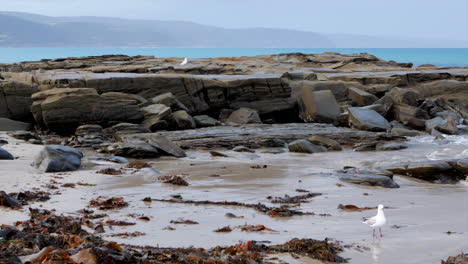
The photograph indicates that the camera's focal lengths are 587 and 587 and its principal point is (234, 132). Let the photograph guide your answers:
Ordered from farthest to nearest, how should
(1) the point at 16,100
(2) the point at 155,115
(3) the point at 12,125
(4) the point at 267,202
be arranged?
1. (1) the point at 16,100
2. (2) the point at 155,115
3. (3) the point at 12,125
4. (4) the point at 267,202

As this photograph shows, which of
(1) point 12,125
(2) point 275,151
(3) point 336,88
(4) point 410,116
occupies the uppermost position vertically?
(3) point 336,88

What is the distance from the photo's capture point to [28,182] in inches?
321

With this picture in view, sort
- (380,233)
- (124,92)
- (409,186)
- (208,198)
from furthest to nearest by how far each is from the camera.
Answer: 1. (124,92)
2. (409,186)
3. (208,198)
4. (380,233)

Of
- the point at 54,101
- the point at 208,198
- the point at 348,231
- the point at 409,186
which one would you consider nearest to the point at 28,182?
the point at 208,198

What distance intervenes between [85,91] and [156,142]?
3998mm

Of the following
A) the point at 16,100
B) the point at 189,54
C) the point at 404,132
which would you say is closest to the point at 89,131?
the point at 16,100

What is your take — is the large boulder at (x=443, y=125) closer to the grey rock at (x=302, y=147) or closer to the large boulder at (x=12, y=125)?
the grey rock at (x=302, y=147)

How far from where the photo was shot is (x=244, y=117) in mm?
16406

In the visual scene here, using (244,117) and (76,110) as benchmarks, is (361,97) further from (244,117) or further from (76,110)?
(76,110)

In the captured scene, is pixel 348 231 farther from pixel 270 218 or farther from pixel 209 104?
pixel 209 104

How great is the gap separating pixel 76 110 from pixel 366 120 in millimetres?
7583

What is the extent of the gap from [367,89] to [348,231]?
625 inches

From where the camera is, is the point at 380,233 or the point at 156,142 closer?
the point at 380,233

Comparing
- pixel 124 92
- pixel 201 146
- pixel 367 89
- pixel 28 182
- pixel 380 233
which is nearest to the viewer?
pixel 380 233
